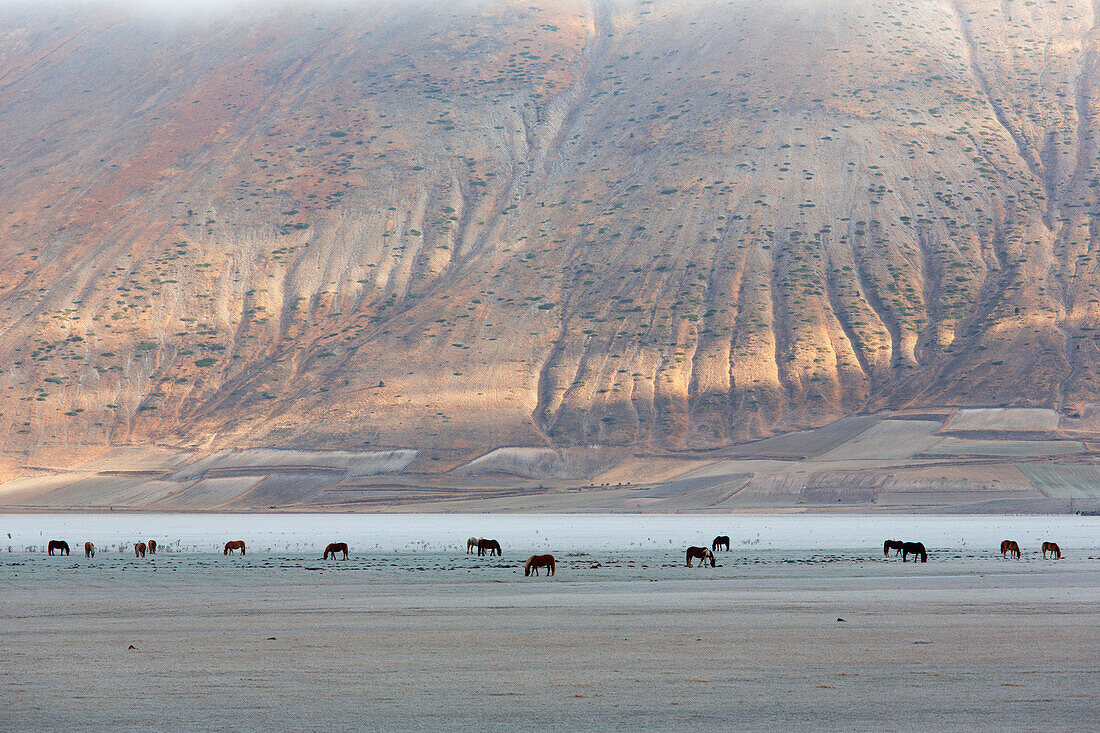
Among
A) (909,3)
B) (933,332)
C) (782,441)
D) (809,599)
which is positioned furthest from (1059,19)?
(809,599)

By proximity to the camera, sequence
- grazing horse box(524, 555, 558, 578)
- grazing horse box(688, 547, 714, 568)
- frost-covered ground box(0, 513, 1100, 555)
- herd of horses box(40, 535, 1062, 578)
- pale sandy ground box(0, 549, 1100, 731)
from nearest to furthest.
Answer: pale sandy ground box(0, 549, 1100, 731) < grazing horse box(524, 555, 558, 578) < grazing horse box(688, 547, 714, 568) < herd of horses box(40, 535, 1062, 578) < frost-covered ground box(0, 513, 1100, 555)

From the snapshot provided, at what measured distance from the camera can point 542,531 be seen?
61.2 meters

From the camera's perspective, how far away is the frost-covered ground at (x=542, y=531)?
4738cm

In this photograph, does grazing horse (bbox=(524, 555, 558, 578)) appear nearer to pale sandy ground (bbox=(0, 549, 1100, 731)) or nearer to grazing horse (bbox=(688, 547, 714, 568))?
pale sandy ground (bbox=(0, 549, 1100, 731))

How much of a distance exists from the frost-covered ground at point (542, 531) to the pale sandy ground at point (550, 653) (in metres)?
16.9

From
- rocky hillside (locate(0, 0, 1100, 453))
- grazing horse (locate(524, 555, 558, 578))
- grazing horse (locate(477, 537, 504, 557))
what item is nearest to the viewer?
grazing horse (locate(524, 555, 558, 578))

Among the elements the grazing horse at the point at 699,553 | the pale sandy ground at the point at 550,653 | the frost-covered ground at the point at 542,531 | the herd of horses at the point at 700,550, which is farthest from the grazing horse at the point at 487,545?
the pale sandy ground at the point at 550,653

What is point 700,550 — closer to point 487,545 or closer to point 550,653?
point 487,545

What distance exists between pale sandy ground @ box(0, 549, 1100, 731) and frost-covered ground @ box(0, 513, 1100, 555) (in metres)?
16.9

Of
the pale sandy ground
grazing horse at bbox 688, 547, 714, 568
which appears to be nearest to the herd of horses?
grazing horse at bbox 688, 547, 714, 568

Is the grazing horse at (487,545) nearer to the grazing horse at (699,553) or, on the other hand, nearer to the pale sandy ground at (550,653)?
the grazing horse at (699,553)

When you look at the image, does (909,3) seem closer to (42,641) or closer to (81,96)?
(81,96)

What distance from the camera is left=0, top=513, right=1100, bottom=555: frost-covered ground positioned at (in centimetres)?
4738

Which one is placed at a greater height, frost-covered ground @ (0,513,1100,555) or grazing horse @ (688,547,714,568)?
frost-covered ground @ (0,513,1100,555)
